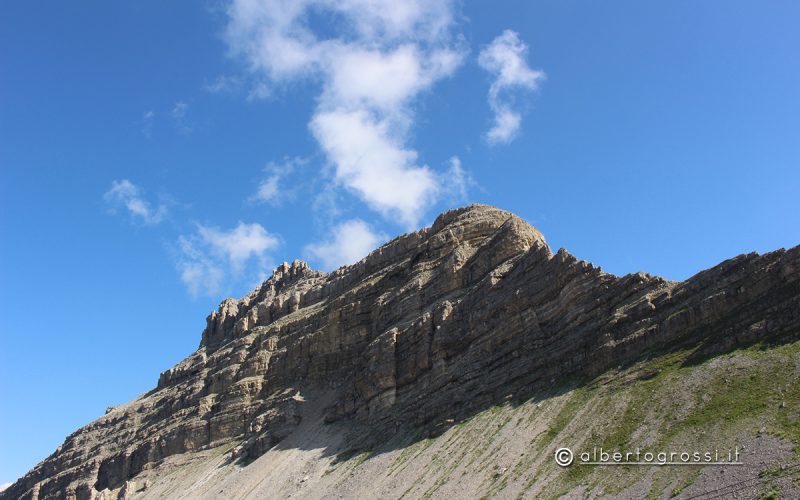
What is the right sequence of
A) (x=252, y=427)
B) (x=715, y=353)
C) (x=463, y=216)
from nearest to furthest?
(x=715, y=353), (x=252, y=427), (x=463, y=216)

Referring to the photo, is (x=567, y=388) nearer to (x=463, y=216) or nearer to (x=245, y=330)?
(x=463, y=216)

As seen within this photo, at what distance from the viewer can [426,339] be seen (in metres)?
93.4

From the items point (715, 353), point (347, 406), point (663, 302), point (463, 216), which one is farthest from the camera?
point (463, 216)

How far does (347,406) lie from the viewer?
3925 inches

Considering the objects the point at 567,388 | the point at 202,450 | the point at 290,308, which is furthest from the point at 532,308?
the point at 290,308

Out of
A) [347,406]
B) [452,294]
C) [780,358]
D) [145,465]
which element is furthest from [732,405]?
[145,465]

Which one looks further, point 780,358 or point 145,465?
point 145,465

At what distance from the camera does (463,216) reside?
117312 mm

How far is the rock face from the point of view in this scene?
2489 inches

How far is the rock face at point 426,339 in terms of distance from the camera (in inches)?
2489

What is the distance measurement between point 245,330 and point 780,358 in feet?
383

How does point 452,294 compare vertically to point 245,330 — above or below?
below

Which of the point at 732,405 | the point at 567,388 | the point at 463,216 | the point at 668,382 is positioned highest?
the point at 463,216

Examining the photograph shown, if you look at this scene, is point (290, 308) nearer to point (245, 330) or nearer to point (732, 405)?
point (245, 330)
